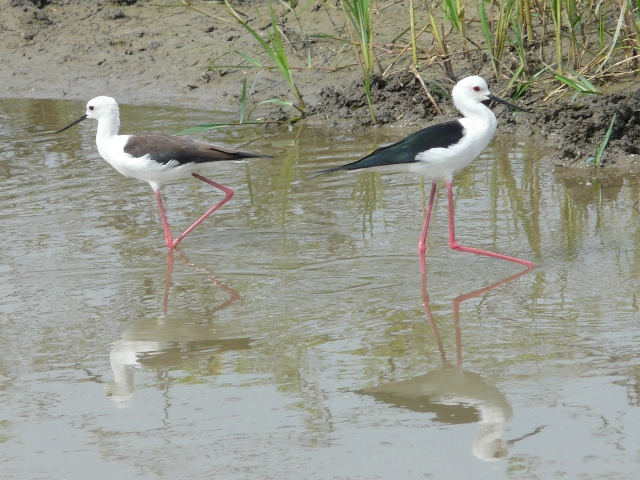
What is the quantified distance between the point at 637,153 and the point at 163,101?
4.29 metres

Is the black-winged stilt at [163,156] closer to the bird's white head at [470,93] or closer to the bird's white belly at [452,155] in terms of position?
the bird's white belly at [452,155]

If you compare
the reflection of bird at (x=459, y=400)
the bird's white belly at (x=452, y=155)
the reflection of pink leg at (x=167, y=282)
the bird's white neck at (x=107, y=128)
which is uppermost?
the bird's white neck at (x=107, y=128)

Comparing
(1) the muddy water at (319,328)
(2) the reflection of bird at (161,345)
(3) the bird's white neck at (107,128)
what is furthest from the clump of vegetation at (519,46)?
(2) the reflection of bird at (161,345)

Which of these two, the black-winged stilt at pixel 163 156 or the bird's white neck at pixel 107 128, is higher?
the bird's white neck at pixel 107 128

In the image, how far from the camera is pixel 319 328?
13.6 ft

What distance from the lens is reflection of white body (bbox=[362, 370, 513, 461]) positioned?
3.13m

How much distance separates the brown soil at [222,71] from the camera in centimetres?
686

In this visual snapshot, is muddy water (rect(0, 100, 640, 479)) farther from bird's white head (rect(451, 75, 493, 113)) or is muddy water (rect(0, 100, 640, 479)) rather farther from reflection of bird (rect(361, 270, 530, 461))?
bird's white head (rect(451, 75, 493, 113))

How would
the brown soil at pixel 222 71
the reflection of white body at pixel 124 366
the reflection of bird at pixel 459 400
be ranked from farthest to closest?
the brown soil at pixel 222 71 < the reflection of white body at pixel 124 366 < the reflection of bird at pixel 459 400

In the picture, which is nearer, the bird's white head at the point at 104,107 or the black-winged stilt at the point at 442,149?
the black-winged stilt at the point at 442,149

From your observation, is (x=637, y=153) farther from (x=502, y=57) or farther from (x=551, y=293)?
(x=551, y=293)

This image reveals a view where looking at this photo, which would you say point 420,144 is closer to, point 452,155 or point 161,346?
point 452,155

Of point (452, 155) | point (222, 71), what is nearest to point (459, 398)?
point (452, 155)

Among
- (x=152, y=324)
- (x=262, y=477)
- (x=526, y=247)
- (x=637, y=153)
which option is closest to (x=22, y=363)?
(x=152, y=324)
